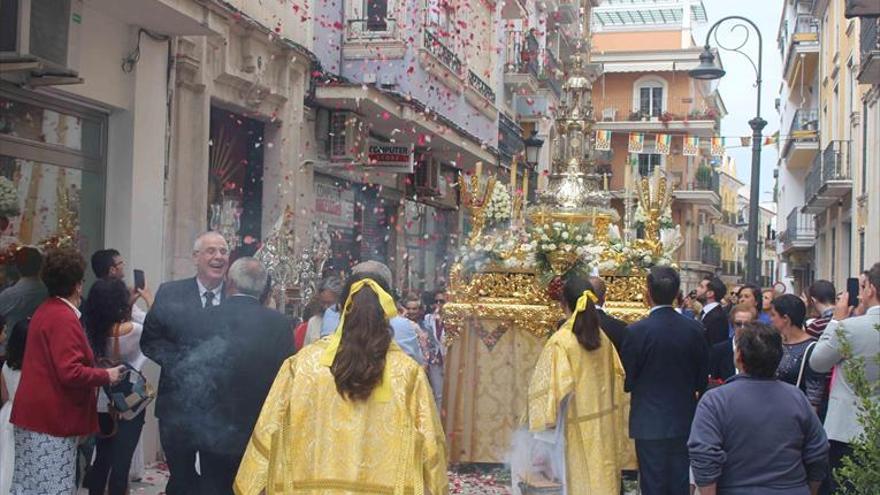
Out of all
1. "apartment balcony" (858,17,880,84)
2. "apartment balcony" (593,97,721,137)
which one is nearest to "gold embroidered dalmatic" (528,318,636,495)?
"apartment balcony" (858,17,880,84)

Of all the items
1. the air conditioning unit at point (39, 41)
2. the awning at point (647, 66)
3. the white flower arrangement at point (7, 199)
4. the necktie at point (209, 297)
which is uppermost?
the awning at point (647, 66)

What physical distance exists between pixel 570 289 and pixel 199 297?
249 centimetres

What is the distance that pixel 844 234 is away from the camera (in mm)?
25609

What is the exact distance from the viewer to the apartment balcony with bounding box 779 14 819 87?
102 feet

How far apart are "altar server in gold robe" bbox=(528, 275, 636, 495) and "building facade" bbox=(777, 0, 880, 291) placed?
8.34 meters

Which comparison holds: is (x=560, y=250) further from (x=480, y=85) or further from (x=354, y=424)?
(x=480, y=85)

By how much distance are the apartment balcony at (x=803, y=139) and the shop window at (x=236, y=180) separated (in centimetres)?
2103

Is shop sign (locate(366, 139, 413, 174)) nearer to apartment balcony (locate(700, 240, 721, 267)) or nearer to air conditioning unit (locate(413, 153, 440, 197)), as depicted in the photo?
air conditioning unit (locate(413, 153, 440, 197))

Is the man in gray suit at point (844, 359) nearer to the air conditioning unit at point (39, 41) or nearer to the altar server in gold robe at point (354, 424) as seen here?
the altar server in gold robe at point (354, 424)

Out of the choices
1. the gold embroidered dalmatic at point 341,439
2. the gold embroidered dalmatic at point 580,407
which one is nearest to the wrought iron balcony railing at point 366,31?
the gold embroidered dalmatic at point 580,407

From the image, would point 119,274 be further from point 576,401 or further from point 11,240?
point 576,401

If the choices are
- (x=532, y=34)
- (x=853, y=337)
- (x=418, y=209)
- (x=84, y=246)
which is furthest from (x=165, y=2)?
(x=532, y=34)

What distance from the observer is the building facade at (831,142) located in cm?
2008

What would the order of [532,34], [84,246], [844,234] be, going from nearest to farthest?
[84,246], [844,234], [532,34]
